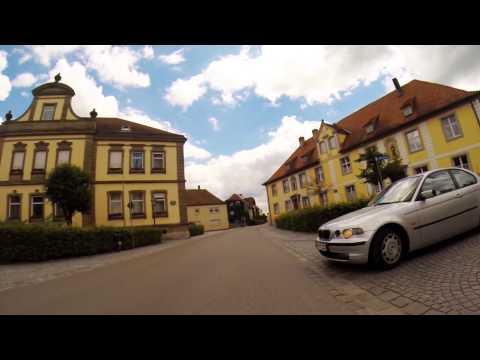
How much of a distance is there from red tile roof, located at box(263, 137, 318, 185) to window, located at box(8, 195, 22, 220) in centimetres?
2877

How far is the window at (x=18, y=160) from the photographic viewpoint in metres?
18.4

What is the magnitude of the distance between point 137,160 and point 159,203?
15.2 ft

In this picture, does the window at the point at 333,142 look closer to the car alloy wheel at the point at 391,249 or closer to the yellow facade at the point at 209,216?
the car alloy wheel at the point at 391,249

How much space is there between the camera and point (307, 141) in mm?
33812

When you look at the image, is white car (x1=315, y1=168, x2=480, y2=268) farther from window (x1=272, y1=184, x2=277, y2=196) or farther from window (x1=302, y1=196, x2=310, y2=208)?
window (x1=272, y1=184, x2=277, y2=196)

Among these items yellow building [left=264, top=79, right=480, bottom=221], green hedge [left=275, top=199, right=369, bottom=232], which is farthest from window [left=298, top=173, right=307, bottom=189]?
green hedge [left=275, top=199, right=369, bottom=232]

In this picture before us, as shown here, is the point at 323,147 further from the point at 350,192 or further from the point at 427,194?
the point at 427,194

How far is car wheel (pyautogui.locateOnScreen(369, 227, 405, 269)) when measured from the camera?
3.58 meters

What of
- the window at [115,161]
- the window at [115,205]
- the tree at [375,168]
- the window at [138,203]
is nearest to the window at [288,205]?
the tree at [375,168]

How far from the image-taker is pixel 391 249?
3676 millimetres

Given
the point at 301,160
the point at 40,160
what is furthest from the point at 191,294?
the point at 301,160

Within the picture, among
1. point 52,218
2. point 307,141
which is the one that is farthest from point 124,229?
point 307,141
